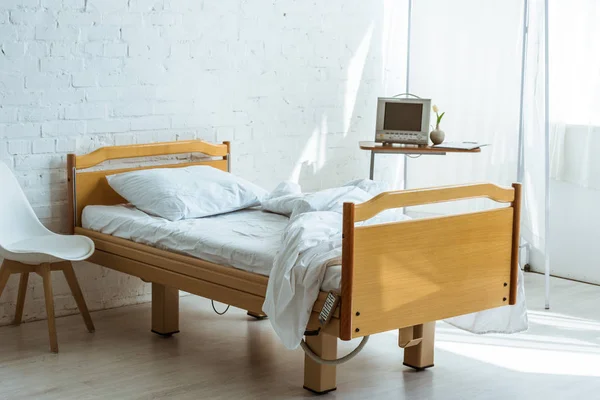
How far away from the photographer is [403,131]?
16.7ft

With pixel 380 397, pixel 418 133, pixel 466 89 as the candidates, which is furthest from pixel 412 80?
pixel 380 397

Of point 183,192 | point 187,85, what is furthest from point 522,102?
point 183,192

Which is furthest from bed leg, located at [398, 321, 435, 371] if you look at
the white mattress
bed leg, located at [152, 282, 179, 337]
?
bed leg, located at [152, 282, 179, 337]

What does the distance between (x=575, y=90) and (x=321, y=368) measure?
2530 millimetres

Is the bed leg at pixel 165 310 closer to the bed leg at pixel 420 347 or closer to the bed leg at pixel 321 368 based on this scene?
the bed leg at pixel 321 368

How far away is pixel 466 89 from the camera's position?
5.44 m

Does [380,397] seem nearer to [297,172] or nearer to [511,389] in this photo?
[511,389]

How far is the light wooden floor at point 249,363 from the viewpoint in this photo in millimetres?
3477

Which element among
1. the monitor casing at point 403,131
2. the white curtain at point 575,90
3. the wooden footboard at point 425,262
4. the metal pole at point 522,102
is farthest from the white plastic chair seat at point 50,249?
the white curtain at point 575,90

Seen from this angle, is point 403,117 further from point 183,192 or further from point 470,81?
point 183,192

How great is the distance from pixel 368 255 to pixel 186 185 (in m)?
1.45

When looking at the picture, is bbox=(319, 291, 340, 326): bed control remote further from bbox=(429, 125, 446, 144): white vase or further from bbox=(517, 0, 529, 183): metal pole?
bbox=(517, 0, 529, 183): metal pole

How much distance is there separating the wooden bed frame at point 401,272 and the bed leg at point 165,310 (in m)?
0.21

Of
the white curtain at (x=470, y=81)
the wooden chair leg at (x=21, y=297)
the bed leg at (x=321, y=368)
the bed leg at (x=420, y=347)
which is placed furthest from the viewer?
the white curtain at (x=470, y=81)
